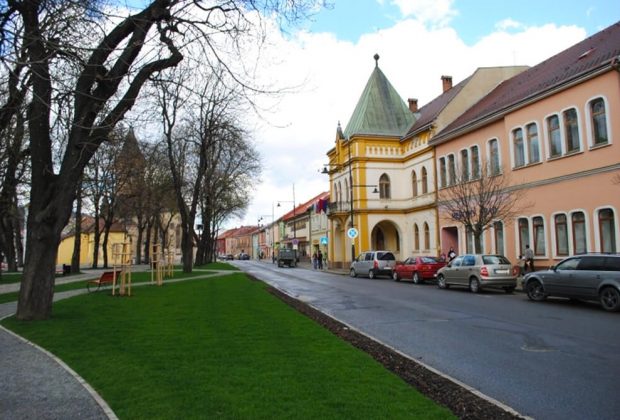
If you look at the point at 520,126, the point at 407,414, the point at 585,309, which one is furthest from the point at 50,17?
the point at 520,126

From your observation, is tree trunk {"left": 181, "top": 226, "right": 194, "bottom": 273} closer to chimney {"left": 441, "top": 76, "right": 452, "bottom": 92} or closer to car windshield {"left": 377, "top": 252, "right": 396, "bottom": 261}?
car windshield {"left": 377, "top": 252, "right": 396, "bottom": 261}

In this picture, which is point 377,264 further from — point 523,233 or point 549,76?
point 549,76

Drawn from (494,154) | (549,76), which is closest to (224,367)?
(549,76)

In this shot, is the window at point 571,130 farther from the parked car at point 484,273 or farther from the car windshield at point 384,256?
the car windshield at point 384,256

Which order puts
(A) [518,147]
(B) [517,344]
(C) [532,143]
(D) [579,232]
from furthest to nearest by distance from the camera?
(A) [518,147]
(C) [532,143]
(D) [579,232]
(B) [517,344]

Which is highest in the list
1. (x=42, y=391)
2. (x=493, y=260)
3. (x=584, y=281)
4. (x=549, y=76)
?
(x=549, y=76)

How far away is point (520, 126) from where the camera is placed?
91.9 feet

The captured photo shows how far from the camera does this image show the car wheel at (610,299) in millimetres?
14080

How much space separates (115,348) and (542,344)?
7.34 m

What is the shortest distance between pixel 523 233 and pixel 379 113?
Result: 22.9 metres

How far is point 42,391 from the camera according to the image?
6.05 metres

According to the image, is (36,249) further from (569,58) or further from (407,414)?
(569,58)

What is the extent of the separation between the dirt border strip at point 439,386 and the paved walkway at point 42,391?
347 centimetres

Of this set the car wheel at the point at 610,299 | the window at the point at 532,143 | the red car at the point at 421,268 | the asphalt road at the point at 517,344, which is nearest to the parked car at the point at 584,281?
the car wheel at the point at 610,299
